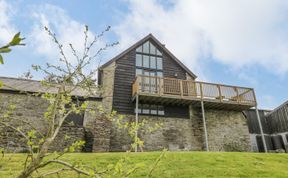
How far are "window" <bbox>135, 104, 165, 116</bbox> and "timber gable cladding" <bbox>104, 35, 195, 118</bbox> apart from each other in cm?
34

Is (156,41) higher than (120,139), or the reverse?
(156,41)

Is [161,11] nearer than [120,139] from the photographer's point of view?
No

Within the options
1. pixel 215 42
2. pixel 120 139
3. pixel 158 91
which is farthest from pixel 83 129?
pixel 215 42

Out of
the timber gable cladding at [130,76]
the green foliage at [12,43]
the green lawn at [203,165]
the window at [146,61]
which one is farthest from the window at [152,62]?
the green foliage at [12,43]

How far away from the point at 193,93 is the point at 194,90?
0.24 metres

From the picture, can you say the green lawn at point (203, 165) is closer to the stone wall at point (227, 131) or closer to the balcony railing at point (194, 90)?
the stone wall at point (227, 131)

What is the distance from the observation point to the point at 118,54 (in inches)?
582

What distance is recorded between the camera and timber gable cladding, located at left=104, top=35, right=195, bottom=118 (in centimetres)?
1341

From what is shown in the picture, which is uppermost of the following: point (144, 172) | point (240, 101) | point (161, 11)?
point (161, 11)

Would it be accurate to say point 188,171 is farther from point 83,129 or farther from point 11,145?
point 11,145

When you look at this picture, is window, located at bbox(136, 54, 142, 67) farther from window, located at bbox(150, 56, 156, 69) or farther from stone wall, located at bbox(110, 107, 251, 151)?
stone wall, located at bbox(110, 107, 251, 151)

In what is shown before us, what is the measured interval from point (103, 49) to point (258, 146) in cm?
1619

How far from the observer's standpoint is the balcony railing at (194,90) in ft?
43.3

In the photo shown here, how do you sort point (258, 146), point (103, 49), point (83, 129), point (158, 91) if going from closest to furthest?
point (103, 49) → point (83, 129) → point (158, 91) → point (258, 146)
